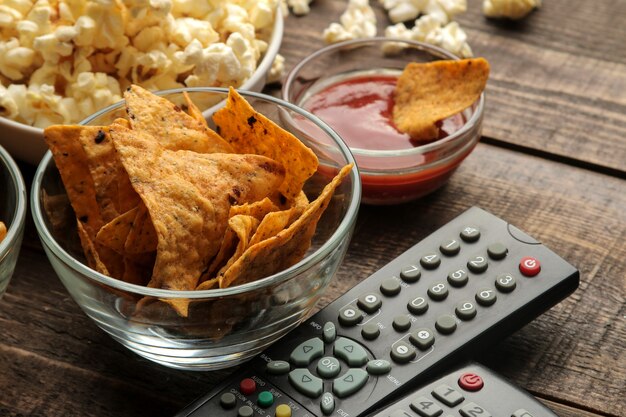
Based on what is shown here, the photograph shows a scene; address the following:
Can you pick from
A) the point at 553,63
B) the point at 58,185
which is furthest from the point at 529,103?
the point at 58,185

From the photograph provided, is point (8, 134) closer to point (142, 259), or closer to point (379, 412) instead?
point (142, 259)

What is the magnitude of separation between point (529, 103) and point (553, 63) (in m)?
0.11

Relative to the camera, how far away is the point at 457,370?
895mm

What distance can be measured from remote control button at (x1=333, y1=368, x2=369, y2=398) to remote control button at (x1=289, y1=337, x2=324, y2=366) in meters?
0.04

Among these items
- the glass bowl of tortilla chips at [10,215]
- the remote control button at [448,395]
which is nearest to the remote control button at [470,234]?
the remote control button at [448,395]

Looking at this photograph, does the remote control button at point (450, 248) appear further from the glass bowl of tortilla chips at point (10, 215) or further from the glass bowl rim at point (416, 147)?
the glass bowl of tortilla chips at point (10, 215)

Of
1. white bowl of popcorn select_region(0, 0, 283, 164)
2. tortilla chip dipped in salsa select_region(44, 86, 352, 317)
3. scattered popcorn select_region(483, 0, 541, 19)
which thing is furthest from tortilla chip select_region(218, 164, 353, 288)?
A: scattered popcorn select_region(483, 0, 541, 19)

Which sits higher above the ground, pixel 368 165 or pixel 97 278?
pixel 97 278

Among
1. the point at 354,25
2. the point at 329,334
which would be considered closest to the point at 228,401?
the point at 329,334

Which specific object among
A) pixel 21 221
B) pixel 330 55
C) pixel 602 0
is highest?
pixel 21 221

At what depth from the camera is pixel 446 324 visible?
93 centimetres

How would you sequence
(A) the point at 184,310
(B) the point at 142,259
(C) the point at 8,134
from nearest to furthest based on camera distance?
1. (A) the point at 184,310
2. (B) the point at 142,259
3. (C) the point at 8,134

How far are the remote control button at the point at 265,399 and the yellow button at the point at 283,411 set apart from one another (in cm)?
1

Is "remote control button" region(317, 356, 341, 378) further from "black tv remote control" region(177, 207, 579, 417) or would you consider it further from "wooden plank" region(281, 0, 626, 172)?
"wooden plank" region(281, 0, 626, 172)
